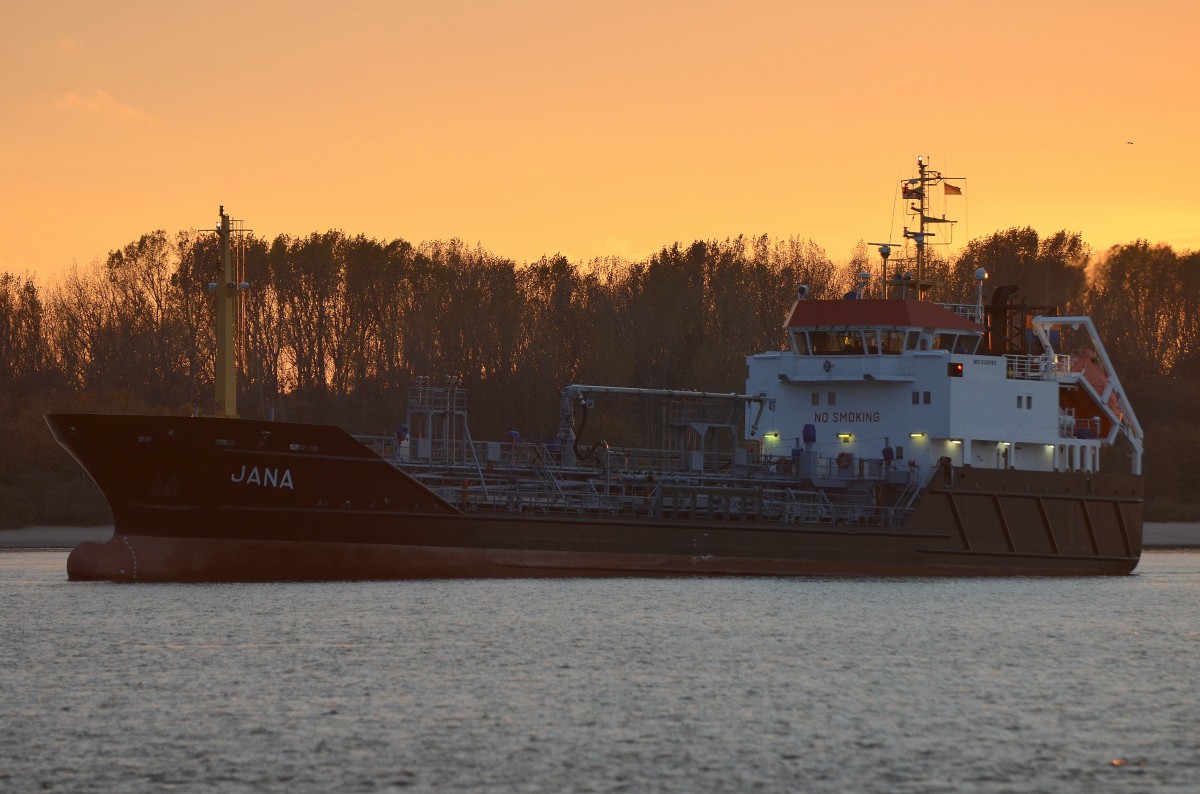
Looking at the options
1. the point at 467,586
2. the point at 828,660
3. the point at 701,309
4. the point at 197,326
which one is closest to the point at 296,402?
the point at 197,326

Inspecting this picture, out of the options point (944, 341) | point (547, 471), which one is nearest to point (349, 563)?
point (547, 471)

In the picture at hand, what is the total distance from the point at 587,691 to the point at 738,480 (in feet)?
60.8

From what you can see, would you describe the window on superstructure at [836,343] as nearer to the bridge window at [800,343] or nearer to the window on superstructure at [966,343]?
the bridge window at [800,343]

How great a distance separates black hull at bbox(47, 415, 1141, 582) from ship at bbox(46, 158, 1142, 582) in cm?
5

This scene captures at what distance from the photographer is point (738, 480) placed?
44.4 metres

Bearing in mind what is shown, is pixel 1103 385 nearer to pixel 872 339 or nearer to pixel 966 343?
pixel 966 343

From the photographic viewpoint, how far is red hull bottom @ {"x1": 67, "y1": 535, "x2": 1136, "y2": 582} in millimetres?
37719

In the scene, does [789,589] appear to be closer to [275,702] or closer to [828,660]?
[828,660]

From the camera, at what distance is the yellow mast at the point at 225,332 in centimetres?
4000

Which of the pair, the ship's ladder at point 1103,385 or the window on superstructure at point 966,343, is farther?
the ship's ladder at point 1103,385

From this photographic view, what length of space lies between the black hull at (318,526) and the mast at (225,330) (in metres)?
2.57

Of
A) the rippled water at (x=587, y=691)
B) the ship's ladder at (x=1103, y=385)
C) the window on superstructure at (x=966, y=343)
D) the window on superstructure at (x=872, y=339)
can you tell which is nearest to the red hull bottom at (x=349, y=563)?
the rippled water at (x=587, y=691)

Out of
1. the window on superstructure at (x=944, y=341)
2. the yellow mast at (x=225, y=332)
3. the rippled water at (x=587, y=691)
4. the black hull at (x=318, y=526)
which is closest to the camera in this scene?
the rippled water at (x=587, y=691)

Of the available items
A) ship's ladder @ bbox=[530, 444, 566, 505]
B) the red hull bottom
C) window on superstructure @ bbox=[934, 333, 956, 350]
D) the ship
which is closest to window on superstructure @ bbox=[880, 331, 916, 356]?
the ship
